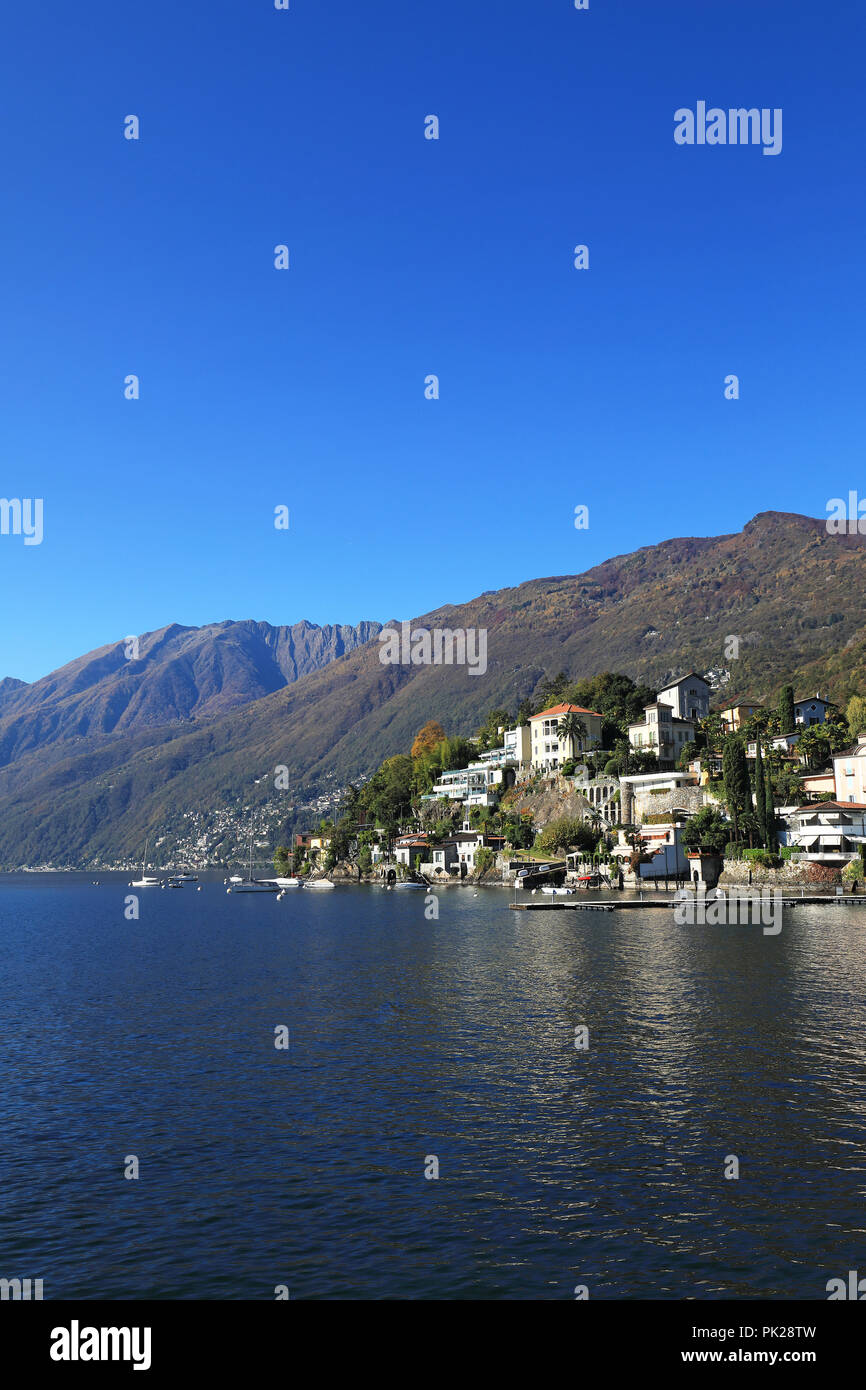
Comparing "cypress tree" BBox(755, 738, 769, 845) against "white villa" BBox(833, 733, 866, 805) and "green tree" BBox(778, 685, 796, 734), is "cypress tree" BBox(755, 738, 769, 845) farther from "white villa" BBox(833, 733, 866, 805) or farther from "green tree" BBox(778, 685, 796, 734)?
"green tree" BBox(778, 685, 796, 734)

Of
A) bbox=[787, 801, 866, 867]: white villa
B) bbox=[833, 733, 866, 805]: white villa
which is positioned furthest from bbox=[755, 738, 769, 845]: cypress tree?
bbox=[833, 733, 866, 805]: white villa

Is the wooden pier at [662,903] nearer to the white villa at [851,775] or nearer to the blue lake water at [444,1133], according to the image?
the white villa at [851,775]

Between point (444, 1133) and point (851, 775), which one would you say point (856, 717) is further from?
point (444, 1133)

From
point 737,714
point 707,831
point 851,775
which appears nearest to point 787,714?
point 737,714

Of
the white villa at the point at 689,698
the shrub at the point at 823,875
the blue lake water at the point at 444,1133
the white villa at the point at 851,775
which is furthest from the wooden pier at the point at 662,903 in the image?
the blue lake water at the point at 444,1133
